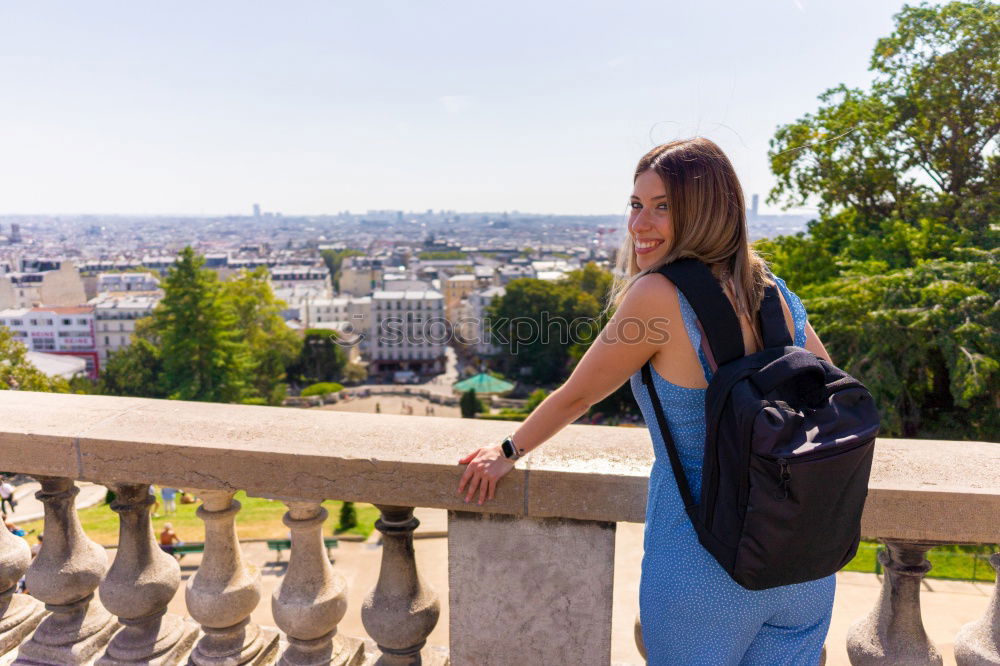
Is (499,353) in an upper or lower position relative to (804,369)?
lower

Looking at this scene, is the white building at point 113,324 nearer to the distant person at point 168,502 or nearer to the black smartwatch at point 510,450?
the distant person at point 168,502

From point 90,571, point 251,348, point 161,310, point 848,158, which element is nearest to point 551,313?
point 251,348

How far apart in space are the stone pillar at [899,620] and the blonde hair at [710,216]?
100 centimetres

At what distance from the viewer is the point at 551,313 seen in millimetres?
60312

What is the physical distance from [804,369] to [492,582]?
1159 mm

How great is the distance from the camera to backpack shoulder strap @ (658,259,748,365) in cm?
168

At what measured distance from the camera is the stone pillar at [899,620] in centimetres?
220

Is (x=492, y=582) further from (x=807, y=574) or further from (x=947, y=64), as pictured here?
(x=947, y=64)

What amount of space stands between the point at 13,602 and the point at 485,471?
6.99 ft

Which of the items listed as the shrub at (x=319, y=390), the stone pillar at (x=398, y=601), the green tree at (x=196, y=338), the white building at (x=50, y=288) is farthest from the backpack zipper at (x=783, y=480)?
the white building at (x=50, y=288)

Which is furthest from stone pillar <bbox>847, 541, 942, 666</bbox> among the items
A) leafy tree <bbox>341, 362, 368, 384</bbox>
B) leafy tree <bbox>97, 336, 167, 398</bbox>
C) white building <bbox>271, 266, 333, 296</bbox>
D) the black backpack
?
white building <bbox>271, 266, 333, 296</bbox>

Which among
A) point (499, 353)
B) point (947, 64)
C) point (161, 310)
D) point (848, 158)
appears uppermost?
point (947, 64)

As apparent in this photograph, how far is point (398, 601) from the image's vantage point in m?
2.45

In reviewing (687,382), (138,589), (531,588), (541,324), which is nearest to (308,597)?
(138,589)
